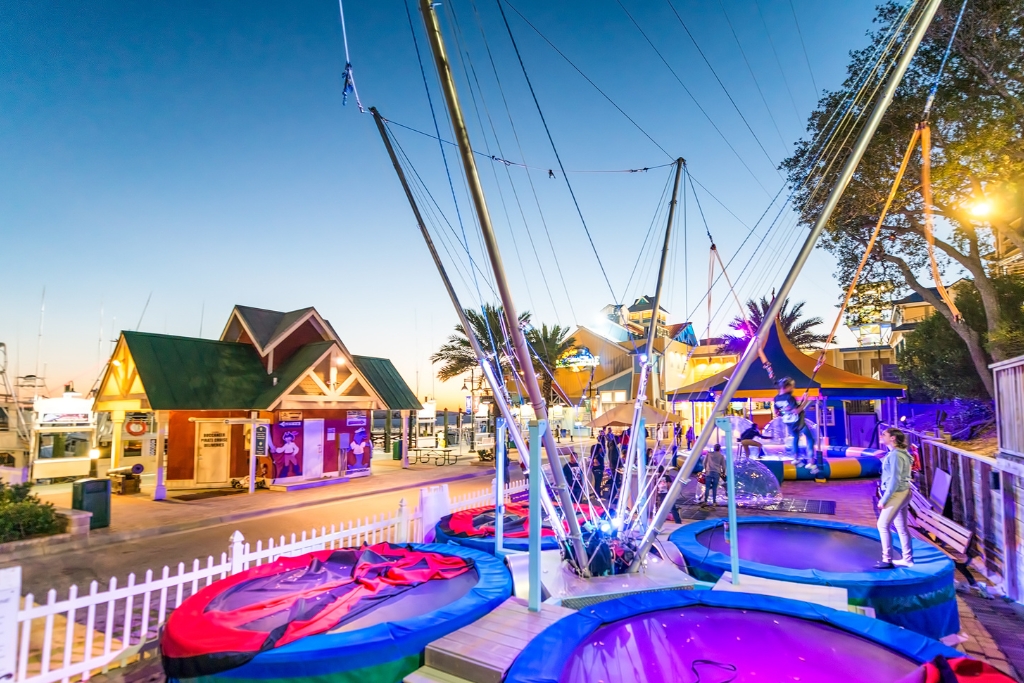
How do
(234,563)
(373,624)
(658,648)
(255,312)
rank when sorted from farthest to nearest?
(255,312), (234,563), (373,624), (658,648)

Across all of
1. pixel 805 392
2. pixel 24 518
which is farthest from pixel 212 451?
pixel 805 392

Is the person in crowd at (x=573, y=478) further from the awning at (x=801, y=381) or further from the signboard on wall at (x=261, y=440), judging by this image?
the signboard on wall at (x=261, y=440)

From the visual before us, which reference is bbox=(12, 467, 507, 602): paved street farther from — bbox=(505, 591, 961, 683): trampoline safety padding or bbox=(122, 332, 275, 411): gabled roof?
bbox=(505, 591, 961, 683): trampoline safety padding

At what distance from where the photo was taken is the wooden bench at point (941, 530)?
890cm

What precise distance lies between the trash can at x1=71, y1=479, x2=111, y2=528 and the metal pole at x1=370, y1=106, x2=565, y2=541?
10.5 meters

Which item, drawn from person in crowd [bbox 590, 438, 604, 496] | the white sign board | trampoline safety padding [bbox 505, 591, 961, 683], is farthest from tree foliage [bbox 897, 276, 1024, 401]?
the white sign board

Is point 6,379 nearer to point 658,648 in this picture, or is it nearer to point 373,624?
point 373,624

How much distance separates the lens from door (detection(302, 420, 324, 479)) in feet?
66.8

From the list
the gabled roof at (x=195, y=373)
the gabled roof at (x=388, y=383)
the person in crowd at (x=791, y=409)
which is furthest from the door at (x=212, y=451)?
the person in crowd at (x=791, y=409)

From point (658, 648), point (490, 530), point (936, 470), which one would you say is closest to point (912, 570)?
point (658, 648)

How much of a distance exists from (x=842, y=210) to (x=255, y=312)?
21810 millimetres

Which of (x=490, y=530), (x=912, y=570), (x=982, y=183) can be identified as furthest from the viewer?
(x=982, y=183)

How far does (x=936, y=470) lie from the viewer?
39.1 feet

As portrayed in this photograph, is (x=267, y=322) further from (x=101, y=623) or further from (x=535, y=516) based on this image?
(x=535, y=516)
